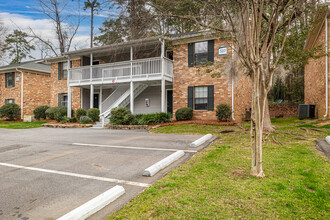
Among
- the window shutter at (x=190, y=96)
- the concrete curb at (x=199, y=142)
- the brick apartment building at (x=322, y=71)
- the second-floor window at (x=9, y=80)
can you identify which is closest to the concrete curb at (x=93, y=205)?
the concrete curb at (x=199, y=142)

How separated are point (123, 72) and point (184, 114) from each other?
5426 mm

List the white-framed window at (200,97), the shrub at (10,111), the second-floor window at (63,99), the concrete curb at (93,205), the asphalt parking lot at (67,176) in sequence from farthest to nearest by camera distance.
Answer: the second-floor window at (63,99) → the shrub at (10,111) → the white-framed window at (200,97) → the asphalt parking lot at (67,176) → the concrete curb at (93,205)

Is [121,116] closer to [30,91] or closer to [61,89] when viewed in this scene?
[61,89]

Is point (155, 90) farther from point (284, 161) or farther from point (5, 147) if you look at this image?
point (284, 161)

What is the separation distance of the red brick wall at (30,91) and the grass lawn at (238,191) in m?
21.5

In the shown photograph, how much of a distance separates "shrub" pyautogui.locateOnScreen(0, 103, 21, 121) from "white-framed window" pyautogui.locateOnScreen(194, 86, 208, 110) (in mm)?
17330

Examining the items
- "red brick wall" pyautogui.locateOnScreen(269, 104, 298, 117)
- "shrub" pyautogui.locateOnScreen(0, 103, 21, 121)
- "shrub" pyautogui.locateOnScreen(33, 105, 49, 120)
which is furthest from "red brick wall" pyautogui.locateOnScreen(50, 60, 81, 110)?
"red brick wall" pyautogui.locateOnScreen(269, 104, 298, 117)

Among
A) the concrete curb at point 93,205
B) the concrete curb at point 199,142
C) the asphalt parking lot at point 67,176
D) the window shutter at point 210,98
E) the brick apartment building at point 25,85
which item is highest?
the brick apartment building at point 25,85

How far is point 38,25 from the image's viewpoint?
27516mm

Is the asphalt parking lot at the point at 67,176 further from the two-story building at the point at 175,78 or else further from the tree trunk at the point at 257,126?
the two-story building at the point at 175,78

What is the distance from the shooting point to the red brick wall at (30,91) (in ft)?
68.1

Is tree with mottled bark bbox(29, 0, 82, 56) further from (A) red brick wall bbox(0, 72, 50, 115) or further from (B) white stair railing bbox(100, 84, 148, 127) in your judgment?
(B) white stair railing bbox(100, 84, 148, 127)

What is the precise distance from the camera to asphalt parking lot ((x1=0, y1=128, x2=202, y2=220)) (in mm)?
2963

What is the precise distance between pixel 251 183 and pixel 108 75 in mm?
13745
